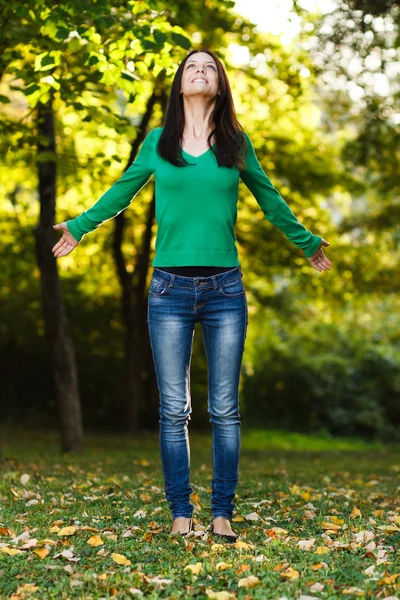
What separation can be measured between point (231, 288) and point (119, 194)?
0.79 metres

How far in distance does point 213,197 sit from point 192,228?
0.62 ft

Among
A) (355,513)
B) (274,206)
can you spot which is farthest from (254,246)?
(274,206)

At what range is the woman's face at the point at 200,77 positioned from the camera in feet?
14.3

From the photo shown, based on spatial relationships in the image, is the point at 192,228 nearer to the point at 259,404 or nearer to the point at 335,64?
the point at 335,64

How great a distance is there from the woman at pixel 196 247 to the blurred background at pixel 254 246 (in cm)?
373

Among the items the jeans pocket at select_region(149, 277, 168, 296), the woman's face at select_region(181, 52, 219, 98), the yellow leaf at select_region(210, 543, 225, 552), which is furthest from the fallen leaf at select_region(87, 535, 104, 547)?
the woman's face at select_region(181, 52, 219, 98)

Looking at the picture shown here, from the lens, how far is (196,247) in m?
4.22

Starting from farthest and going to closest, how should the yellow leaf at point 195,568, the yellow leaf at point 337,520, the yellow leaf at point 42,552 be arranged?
1. the yellow leaf at point 337,520
2. the yellow leaf at point 42,552
3. the yellow leaf at point 195,568

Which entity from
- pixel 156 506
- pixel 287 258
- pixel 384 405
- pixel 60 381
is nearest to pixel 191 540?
pixel 156 506

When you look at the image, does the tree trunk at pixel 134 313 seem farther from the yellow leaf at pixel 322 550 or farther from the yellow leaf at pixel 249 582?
the yellow leaf at pixel 249 582

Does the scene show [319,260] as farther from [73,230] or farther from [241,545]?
[241,545]

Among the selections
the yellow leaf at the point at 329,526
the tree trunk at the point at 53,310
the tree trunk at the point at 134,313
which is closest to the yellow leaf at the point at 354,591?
the yellow leaf at the point at 329,526

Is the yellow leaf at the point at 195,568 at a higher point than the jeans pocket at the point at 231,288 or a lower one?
lower

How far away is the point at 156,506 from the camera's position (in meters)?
5.47
